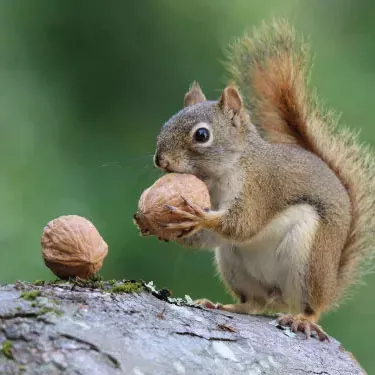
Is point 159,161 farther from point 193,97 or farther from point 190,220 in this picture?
point 193,97

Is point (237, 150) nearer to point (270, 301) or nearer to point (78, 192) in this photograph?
point (270, 301)

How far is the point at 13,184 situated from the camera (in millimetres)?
2730

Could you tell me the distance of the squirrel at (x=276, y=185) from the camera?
202 centimetres

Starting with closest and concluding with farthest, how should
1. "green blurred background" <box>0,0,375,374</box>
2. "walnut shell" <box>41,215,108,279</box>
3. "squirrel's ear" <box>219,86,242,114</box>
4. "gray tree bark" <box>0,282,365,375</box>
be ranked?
1. "gray tree bark" <box>0,282,365,375</box>
2. "walnut shell" <box>41,215,108,279</box>
3. "squirrel's ear" <box>219,86,242,114</box>
4. "green blurred background" <box>0,0,375,374</box>

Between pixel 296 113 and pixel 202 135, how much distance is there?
1.37ft

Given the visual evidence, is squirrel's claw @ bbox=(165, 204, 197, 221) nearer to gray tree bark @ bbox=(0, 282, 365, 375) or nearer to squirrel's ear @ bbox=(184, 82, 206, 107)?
gray tree bark @ bbox=(0, 282, 365, 375)

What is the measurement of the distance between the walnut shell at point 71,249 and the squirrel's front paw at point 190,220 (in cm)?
23

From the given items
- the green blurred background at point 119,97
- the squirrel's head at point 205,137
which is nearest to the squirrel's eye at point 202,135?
the squirrel's head at point 205,137

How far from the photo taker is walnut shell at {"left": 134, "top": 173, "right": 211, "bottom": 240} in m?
1.82

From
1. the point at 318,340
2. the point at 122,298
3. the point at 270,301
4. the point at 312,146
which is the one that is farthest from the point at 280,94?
the point at 122,298

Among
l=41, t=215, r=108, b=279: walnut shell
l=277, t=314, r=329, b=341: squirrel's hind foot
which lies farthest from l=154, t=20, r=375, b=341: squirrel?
l=41, t=215, r=108, b=279: walnut shell

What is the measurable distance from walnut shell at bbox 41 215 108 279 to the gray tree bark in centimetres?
7

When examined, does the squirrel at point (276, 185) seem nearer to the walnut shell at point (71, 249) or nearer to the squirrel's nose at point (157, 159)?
the squirrel's nose at point (157, 159)

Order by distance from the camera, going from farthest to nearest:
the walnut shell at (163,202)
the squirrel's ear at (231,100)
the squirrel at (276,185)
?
1. the squirrel's ear at (231,100)
2. the squirrel at (276,185)
3. the walnut shell at (163,202)
